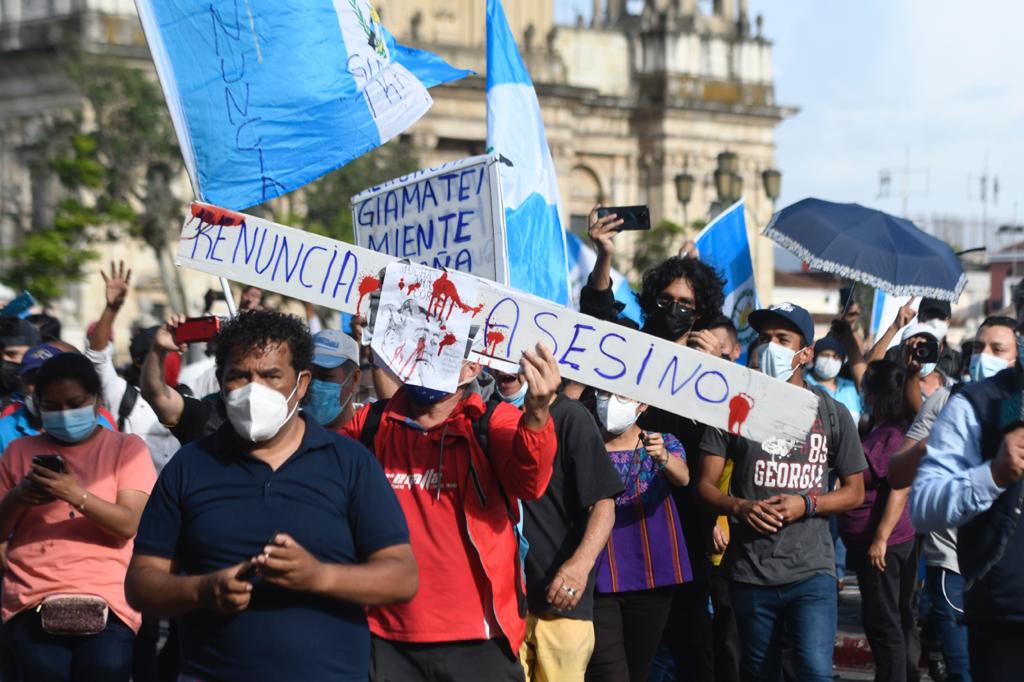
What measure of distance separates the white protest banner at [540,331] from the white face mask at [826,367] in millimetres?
5586

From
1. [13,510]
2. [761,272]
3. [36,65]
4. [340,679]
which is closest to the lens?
[340,679]

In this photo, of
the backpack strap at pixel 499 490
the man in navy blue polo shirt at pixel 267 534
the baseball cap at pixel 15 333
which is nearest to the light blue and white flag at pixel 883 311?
the baseball cap at pixel 15 333

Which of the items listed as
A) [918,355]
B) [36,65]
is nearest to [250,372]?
[918,355]

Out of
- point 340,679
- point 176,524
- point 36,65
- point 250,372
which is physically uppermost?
point 36,65

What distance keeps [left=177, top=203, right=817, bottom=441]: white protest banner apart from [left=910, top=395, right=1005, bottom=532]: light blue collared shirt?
374mm

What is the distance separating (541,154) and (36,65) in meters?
35.9

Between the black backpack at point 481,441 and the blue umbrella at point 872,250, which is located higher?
the blue umbrella at point 872,250

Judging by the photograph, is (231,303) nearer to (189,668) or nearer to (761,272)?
(189,668)

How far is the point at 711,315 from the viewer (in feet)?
25.5

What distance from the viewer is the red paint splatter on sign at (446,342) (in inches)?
217

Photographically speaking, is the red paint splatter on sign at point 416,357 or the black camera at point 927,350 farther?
the black camera at point 927,350

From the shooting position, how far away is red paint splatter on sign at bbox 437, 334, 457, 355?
18.1 ft

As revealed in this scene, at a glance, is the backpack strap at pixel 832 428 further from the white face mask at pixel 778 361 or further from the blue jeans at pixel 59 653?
the blue jeans at pixel 59 653

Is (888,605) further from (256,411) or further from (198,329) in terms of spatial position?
(256,411)
